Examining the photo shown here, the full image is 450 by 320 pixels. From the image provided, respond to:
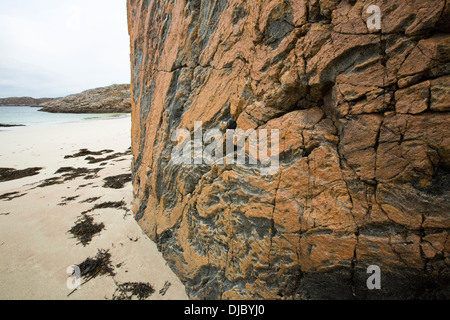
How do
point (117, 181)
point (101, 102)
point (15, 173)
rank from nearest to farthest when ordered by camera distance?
point (117, 181) → point (15, 173) → point (101, 102)

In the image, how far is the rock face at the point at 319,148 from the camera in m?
1.87

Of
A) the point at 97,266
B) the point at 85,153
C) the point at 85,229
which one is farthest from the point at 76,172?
the point at 97,266

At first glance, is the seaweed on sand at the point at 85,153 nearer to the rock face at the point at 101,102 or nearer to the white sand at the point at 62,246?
the white sand at the point at 62,246

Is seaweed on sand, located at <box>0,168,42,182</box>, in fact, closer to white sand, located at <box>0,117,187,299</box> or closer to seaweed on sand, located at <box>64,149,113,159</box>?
white sand, located at <box>0,117,187,299</box>

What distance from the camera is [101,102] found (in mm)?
56312

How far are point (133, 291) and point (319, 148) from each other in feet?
13.1

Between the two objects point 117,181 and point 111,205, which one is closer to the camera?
point 111,205

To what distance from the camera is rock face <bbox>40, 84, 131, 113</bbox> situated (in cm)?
5346

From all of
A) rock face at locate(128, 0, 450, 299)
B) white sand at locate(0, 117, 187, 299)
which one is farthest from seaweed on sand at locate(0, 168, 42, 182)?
rock face at locate(128, 0, 450, 299)

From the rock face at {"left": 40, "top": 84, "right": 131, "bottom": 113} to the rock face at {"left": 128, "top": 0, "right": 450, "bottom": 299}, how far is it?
5647cm

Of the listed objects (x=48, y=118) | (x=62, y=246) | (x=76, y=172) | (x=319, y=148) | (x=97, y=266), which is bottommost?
(x=97, y=266)

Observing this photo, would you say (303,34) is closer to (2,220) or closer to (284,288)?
(284,288)

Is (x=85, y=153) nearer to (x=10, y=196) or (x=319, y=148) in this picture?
(x=10, y=196)

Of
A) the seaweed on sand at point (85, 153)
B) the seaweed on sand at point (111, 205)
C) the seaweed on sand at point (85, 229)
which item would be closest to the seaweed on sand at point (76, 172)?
the seaweed on sand at point (85, 153)
